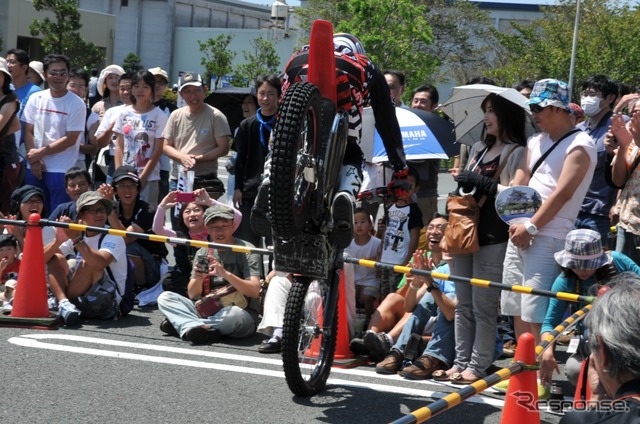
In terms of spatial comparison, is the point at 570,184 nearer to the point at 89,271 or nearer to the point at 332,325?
the point at 332,325

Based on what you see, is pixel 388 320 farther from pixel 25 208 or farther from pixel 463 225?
pixel 25 208

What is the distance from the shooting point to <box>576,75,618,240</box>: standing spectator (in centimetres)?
867

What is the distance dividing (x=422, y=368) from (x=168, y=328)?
2.09m

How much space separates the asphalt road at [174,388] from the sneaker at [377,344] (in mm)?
121

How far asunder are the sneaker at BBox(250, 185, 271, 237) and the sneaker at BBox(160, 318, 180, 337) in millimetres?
1875

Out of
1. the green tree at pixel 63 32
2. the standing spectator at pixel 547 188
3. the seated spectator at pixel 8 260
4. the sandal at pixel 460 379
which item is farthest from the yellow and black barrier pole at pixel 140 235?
the green tree at pixel 63 32

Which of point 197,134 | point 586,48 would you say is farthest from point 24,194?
point 586,48

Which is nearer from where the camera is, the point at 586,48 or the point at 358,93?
the point at 358,93

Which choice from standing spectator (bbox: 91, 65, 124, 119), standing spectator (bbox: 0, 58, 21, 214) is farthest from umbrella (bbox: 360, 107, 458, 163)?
standing spectator (bbox: 91, 65, 124, 119)

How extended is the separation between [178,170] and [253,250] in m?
3.04

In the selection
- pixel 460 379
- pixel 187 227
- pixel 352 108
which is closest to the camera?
pixel 352 108

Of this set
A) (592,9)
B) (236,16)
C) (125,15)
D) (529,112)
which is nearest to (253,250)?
(529,112)

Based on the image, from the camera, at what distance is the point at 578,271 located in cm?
650

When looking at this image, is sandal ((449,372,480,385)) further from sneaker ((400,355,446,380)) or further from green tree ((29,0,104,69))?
green tree ((29,0,104,69))
